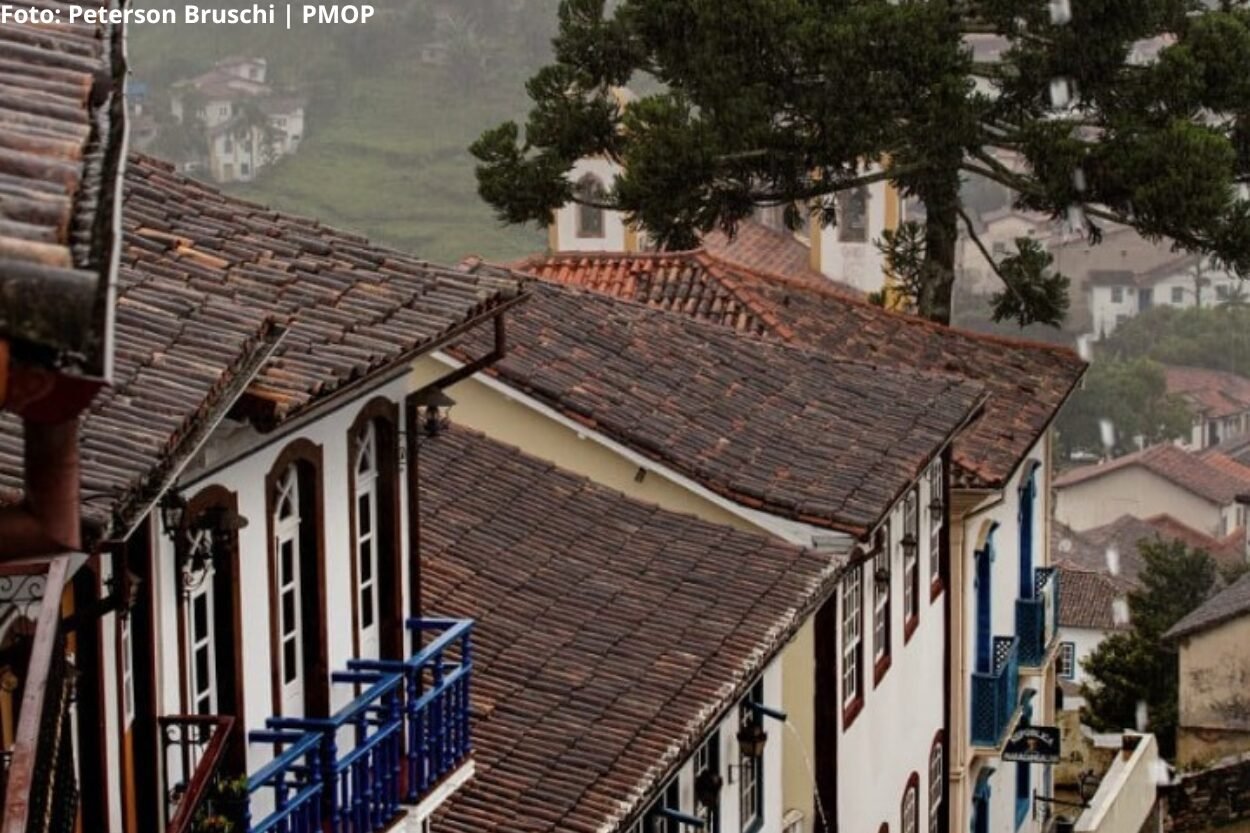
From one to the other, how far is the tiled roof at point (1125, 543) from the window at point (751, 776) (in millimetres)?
69620

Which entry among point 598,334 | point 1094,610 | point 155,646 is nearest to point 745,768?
point 598,334

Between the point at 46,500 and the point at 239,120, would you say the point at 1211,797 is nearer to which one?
the point at 46,500

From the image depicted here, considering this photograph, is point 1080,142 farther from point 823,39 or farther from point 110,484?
point 110,484

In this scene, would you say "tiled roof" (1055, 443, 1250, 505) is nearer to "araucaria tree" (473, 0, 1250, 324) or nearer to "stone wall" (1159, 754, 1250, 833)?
"araucaria tree" (473, 0, 1250, 324)

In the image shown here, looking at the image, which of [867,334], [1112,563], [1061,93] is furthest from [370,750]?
[1112,563]

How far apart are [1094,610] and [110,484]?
66.5 meters

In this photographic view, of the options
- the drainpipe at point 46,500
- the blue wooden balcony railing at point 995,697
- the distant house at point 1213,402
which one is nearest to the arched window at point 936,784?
the blue wooden balcony railing at point 995,697

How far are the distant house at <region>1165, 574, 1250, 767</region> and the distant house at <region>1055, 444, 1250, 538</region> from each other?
6281 cm

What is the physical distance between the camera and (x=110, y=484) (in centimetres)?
799

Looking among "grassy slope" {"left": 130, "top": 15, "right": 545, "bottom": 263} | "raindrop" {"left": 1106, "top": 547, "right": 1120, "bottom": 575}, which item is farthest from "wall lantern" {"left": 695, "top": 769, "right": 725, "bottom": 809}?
"grassy slope" {"left": 130, "top": 15, "right": 545, "bottom": 263}

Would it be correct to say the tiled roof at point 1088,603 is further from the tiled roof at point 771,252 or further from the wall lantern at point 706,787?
the wall lantern at point 706,787

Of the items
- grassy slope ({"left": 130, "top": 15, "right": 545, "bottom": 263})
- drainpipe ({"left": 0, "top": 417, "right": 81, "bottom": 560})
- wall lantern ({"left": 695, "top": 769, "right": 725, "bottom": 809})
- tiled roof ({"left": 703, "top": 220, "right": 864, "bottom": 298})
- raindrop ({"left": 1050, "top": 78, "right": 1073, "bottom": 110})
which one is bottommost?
grassy slope ({"left": 130, "top": 15, "right": 545, "bottom": 263})

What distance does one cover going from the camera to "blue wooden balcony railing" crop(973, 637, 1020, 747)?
2561cm

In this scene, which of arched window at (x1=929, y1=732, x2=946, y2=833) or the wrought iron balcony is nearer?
the wrought iron balcony
